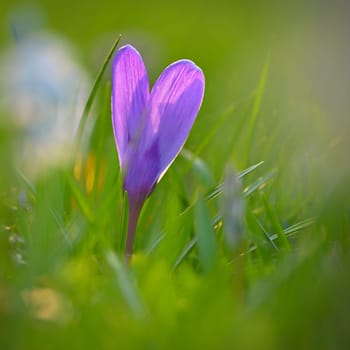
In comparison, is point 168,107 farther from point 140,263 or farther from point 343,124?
point 343,124

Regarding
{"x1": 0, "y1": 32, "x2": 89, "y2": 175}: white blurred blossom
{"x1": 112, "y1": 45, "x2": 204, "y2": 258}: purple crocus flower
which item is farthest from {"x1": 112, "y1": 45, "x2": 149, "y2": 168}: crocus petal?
{"x1": 0, "y1": 32, "x2": 89, "y2": 175}: white blurred blossom

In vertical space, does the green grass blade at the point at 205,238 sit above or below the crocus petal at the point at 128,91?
below

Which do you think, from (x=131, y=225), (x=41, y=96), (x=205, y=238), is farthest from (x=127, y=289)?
(x=41, y=96)

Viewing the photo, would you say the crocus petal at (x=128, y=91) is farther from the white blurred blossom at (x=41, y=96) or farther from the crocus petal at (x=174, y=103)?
the white blurred blossom at (x=41, y=96)

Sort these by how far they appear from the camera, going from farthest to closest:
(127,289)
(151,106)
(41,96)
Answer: (41,96) → (151,106) → (127,289)

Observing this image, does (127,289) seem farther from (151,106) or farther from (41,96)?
(41,96)

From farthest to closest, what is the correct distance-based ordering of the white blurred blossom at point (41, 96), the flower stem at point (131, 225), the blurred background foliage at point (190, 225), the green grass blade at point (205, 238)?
the white blurred blossom at point (41, 96), the flower stem at point (131, 225), the green grass blade at point (205, 238), the blurred background foliage at point (190, 225)

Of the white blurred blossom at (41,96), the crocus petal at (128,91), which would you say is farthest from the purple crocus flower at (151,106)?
the white blurred blossom at (41,96)
